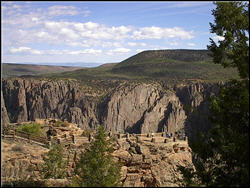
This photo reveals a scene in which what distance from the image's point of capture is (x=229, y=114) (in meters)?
12.3

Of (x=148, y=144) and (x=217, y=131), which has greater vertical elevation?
(x=217, y=131)

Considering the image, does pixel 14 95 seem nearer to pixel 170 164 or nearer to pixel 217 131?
pixel 170 164

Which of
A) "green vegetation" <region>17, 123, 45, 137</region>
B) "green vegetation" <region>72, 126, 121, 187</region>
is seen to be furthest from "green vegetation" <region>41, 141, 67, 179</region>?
"green vegetation" <region>17, 123, 45, 137</region>

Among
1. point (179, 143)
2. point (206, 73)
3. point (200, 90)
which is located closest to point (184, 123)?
point (200, 90)

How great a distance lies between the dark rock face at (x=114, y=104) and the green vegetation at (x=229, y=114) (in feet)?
311

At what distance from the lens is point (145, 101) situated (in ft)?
387

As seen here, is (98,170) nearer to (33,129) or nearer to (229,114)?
(229,114)

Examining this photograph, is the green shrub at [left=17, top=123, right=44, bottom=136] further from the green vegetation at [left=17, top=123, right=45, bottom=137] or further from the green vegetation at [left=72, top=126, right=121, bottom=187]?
the green vegetation at [left=72, top=126, right=121, bottom=187]

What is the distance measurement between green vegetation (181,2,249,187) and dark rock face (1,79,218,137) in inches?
3735

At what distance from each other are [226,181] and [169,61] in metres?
155

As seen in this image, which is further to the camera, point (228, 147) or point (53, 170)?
point (53, 170)

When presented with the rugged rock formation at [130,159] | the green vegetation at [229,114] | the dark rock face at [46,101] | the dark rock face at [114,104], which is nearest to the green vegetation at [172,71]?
the dark rock face at [114,104]

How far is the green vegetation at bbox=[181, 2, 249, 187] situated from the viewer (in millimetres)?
11227

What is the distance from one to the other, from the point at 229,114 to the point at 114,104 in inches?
4006
